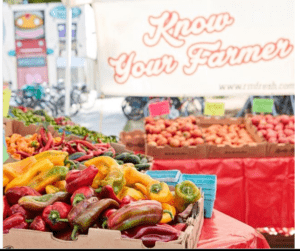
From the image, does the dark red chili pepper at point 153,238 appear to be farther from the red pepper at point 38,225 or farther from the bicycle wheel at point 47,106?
the bicycle wheel at point 47,106

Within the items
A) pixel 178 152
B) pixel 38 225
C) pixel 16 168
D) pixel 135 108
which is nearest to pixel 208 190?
pixel 38 225

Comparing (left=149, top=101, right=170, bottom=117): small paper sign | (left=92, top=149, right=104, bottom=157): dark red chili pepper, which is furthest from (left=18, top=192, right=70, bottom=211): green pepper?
(left=149, top=101, right=170, bottom=117): small paper sign

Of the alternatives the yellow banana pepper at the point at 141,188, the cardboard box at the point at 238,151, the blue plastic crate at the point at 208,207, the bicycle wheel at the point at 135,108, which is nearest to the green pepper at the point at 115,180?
the yellow banana pepper at the point at 141,188

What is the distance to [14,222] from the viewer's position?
1596mm

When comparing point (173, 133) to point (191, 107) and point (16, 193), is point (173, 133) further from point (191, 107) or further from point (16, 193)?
point (191, 107)

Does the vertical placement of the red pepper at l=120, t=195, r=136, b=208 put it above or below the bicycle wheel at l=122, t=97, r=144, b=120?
above

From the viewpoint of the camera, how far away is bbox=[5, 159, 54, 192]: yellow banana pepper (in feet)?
6.32

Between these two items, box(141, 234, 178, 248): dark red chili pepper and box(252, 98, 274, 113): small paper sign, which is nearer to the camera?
box(141, 234, 178, 248): dark red chili pepper

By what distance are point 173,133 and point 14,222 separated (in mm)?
2713

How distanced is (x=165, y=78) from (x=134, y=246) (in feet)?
8.14

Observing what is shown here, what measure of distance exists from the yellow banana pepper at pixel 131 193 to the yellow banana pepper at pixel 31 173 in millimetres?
472

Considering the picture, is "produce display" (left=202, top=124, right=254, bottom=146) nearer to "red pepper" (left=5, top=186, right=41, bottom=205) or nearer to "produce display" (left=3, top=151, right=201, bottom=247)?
"produce display" (left=3, top=151, right=201, bottom=247)

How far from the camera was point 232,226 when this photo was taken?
206cm

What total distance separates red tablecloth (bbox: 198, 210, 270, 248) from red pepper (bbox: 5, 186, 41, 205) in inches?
35.6
